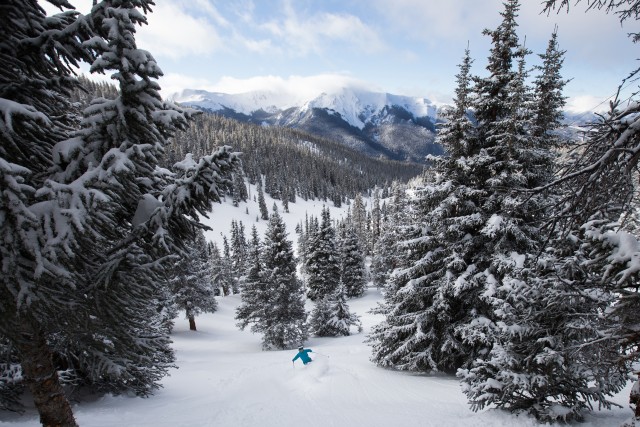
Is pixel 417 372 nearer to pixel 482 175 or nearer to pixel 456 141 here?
pixel 482 175

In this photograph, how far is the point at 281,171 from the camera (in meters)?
157

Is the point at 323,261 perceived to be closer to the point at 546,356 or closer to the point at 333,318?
the point at 333,318

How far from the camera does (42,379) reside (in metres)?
4.13

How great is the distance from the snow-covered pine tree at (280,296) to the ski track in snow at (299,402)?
8.99m

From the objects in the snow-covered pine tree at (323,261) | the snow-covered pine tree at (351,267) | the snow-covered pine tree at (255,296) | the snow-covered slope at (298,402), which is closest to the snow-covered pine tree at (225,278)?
the snow-covered pine tree at (351,267)

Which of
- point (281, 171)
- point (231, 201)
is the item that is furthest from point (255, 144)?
point (231, 201)

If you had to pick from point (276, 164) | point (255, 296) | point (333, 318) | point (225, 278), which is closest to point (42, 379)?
point (255, 296)

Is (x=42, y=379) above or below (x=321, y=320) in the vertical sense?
above

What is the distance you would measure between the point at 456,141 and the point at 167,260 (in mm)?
11670

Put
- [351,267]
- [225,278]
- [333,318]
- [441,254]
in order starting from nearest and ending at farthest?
[441,254], [333,318], [351,267], [225,278]

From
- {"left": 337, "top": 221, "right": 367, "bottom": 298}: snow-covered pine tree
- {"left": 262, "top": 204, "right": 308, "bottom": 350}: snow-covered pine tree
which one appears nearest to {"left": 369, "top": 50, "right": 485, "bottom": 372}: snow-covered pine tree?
{"left": 262, "top": 204, "right": 308, "bottom": 350}: snow-covered pine tree

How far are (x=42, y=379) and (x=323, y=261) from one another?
36565 millimetres

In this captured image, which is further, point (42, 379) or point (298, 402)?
point (298, 402)

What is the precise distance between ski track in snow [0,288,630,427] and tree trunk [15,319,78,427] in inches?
176
